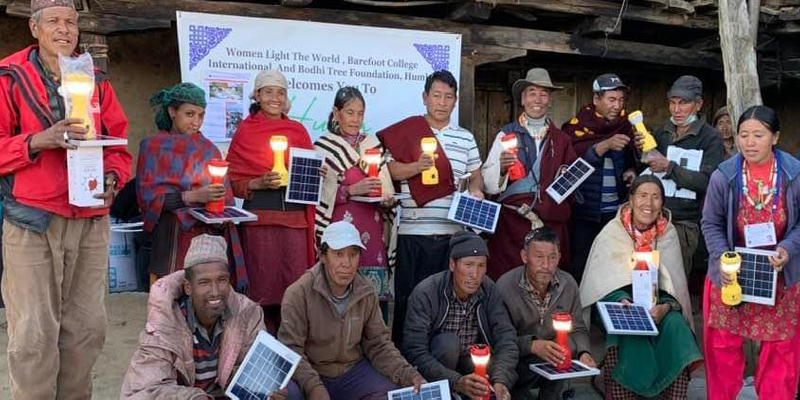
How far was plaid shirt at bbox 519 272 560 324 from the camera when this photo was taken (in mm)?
4566

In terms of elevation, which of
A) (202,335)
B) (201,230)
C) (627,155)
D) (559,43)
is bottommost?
(202,335)

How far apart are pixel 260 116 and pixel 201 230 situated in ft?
2.60

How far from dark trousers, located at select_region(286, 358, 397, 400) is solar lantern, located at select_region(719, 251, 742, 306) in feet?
5.93

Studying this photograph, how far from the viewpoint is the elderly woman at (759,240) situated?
402 centimetres

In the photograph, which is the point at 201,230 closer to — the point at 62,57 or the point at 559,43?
the point at 62,57

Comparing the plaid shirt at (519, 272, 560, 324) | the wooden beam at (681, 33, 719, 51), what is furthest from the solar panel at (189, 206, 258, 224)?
the wooden beam at (681, 33, 719, 51)

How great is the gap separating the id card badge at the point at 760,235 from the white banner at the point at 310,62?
9.01 ft

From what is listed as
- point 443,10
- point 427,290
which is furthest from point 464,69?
point 427,290

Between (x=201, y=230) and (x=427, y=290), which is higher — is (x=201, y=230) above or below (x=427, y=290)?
above

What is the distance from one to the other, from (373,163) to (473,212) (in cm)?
71

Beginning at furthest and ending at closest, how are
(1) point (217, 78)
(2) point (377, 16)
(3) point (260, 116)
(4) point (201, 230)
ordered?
(2) point (377, 16), (1) point (217, 78), (3) point (260, 116), (4) point (201, 230)

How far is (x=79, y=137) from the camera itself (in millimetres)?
3234

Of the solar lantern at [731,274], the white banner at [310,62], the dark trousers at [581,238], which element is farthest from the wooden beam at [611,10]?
the solar lantern at [731,274]

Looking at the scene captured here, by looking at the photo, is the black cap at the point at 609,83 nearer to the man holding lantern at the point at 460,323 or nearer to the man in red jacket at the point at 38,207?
the man holding lantern at the point at 460,323
